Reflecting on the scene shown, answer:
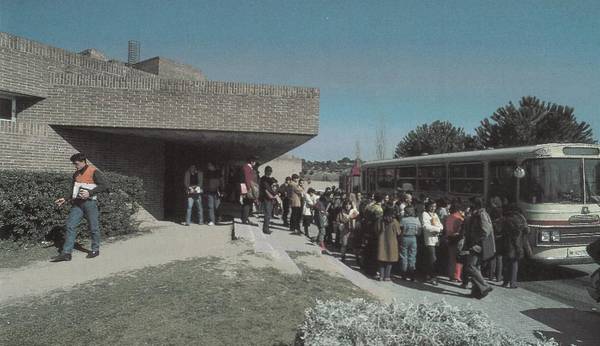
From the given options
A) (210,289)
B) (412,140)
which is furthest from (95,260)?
(412,140)

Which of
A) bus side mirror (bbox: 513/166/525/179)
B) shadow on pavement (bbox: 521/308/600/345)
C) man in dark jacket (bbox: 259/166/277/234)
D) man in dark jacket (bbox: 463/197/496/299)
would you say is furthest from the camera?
man in dark jacket (bbox: 259/166/277/234)

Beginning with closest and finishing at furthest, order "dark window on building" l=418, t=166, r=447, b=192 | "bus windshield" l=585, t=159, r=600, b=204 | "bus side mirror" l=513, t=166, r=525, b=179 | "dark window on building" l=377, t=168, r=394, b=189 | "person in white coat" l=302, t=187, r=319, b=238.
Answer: "bus windshield" l=585, t=159, r=600, b=204, "bus side mirror" l=513, t=166, r=525, b=179, "person in white coat" l=302, t=187, r=319, b=238, "dark window on building" l=418, t=166, r=447, b=192, "dark window on building" l=377, t=168, r=394, b=189

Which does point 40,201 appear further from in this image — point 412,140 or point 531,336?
point 412,140

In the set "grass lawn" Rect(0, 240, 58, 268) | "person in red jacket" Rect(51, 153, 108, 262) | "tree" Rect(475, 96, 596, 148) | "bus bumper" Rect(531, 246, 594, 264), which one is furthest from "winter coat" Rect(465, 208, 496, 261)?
"tree" Rect(475, 96, 596, 148)

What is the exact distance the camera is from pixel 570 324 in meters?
5.75

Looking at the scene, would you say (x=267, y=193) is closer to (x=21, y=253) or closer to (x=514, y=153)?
(x=21, y=253)

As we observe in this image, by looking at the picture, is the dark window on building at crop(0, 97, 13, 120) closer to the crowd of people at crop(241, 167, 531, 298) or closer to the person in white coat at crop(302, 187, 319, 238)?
the crowd of people at crop(241, 167, 531, 298)

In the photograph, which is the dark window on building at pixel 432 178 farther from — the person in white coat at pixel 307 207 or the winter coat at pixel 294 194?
the winter coat at pixel 294 194

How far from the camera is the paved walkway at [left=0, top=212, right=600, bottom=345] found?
5395mm

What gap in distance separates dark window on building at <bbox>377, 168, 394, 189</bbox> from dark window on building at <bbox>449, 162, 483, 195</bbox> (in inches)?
165

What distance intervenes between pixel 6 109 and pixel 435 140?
33020 mm

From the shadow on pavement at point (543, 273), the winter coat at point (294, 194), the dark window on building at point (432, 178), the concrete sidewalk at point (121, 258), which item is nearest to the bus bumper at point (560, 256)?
the shadow on pavement at point (543, 273)

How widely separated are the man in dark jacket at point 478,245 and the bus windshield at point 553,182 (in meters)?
2.50

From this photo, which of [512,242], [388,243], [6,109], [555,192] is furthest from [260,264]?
[6,109]
